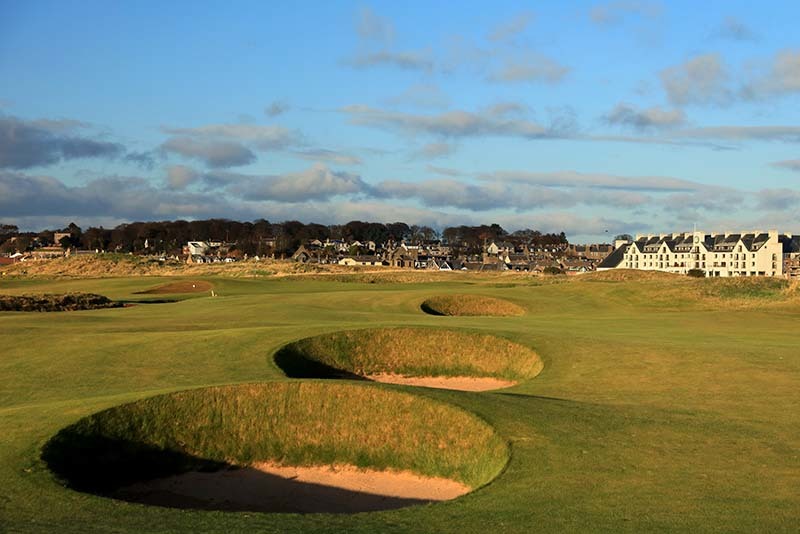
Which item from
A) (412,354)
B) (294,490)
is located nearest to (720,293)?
(412,354)

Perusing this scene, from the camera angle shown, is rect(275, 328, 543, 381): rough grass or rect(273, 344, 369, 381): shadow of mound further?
rect(275, 328, 543, 381): rough grass

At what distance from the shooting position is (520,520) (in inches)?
451

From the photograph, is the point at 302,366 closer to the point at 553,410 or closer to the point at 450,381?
the point at 450,381

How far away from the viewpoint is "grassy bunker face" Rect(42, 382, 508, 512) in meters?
16.6

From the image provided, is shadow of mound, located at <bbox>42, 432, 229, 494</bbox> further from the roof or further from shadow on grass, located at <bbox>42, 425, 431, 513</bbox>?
the roof

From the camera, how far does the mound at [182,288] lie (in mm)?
72812

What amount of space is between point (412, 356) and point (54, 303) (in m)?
31.4

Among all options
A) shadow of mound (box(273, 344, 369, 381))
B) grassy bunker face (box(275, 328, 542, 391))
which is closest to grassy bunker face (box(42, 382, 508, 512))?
shadow of mound (box(273, 344, 369, 381))

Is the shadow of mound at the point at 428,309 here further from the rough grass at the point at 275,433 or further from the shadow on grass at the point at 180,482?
the shadow on grass at the point at 180,482

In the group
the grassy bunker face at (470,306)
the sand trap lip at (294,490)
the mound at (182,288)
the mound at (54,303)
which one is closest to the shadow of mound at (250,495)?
the sand trap lip at (294,490)

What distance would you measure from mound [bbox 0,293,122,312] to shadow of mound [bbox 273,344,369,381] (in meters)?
29.0

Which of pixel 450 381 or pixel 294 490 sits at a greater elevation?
pixel 450 381

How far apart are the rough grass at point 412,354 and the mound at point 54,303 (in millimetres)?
28271

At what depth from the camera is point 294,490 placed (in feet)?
57.2
